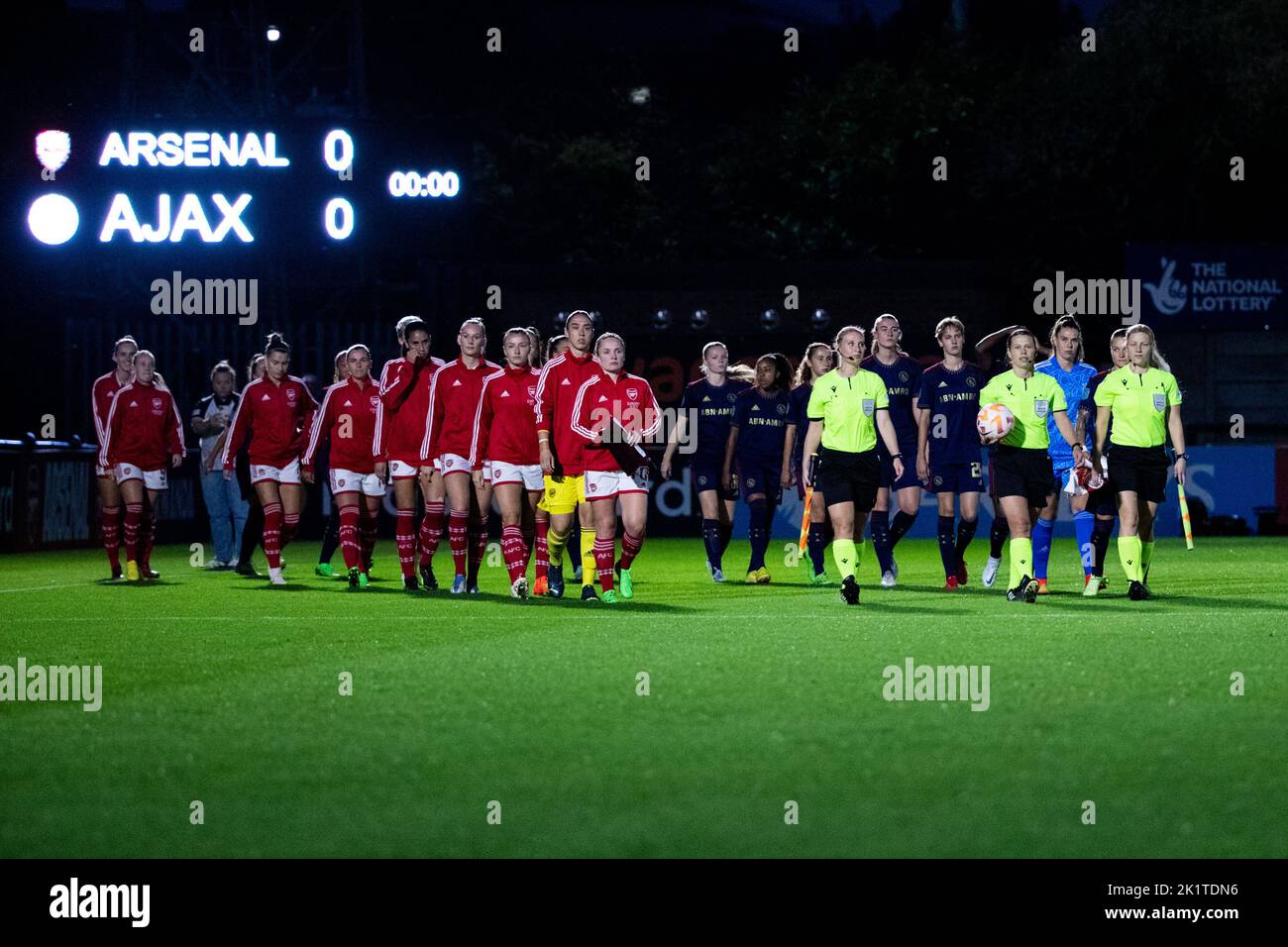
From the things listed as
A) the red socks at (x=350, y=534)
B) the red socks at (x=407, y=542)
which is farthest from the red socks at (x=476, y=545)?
the red socks at (x=350, y=534)

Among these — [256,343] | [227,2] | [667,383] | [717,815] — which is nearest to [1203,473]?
[667,383]

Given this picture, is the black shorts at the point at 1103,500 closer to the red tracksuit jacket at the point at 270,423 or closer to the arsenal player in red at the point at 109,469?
the red tracksuit jacket at the point at 270,423

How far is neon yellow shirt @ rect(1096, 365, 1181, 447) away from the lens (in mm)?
15375

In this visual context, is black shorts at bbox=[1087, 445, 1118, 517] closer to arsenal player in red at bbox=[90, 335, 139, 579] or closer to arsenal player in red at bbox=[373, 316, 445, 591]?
arsenal player in red at bbox=[373, 316, 445, 591]

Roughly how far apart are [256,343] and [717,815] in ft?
83.4

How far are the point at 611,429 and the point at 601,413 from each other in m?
0.14

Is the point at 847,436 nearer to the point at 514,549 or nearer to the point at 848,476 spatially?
the point at 848,476

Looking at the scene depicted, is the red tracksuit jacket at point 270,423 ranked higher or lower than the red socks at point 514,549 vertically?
higher

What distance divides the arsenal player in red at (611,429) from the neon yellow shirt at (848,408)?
127cm

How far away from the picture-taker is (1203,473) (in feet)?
95.0

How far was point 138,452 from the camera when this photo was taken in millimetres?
20000

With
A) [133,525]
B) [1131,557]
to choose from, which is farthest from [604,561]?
[133,525]

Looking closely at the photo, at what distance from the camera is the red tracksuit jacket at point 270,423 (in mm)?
18375

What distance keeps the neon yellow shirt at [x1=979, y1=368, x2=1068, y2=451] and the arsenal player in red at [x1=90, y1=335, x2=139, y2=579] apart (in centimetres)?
928
